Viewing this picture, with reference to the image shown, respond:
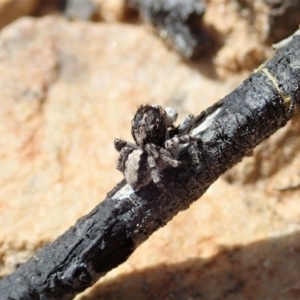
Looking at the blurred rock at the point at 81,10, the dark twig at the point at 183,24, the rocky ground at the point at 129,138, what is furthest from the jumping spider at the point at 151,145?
the blurred rock at the point at 81,10

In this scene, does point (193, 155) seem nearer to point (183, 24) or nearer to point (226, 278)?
point (226, 278)

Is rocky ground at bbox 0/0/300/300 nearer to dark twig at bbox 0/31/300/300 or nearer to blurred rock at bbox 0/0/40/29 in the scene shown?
blurred rock at bbox 0/0/40/29

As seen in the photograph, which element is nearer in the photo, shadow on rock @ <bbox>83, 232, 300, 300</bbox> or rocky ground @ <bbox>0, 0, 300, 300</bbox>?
shadow on rock @ <bbox>83, 232, 300, 300</bbox>

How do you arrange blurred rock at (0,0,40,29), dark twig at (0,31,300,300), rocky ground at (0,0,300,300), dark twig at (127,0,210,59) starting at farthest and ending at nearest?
blurred rock at (0,0,40,29)
dark twig at (127,0,210,59)
rocky ground at (0,0,300,300)
dark twig at (0,31,300,300)

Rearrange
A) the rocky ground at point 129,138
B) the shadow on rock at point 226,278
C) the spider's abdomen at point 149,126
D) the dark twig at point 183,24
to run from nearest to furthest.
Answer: the spider's abdomen at point 149,126
the shadow on rock at point 226,278
the rocky ground at point 129,138
the dark twig at point 183,24

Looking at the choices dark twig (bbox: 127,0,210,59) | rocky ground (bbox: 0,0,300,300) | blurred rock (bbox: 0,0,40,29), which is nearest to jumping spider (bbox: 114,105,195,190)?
rocky ground (bbox: 0,0,300,300)

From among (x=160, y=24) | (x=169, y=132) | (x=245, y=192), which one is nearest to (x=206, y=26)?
(x=160, y=24)

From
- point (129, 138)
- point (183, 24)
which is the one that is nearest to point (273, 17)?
point (183, 24)

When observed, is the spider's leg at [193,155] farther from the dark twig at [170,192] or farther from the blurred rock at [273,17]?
→ the blurred rock at [273,17]
